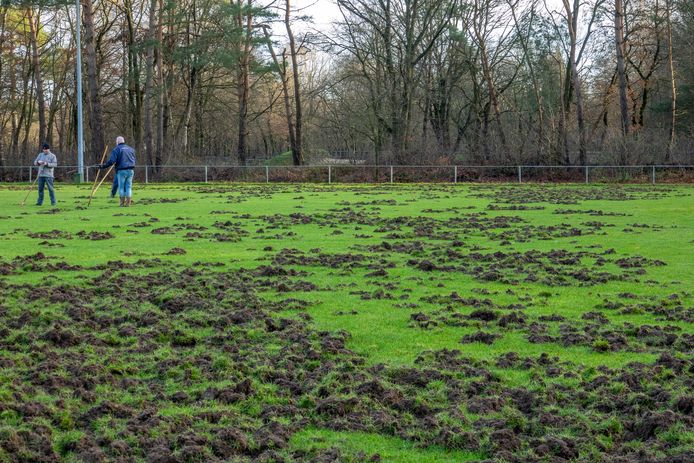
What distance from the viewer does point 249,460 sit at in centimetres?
509

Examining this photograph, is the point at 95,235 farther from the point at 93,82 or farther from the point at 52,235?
the point at 93,82

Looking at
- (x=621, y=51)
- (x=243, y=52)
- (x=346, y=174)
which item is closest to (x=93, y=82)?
(x=243, y=52)

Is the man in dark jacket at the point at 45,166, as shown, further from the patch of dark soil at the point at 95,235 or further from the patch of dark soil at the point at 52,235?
the patch of dark soil at the point at 95,235

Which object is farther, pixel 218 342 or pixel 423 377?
pixel 218 342

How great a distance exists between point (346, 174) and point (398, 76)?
9.44 meters

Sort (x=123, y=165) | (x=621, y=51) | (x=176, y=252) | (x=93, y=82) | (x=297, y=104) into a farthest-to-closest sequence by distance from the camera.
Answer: (x=297, y=104)
(x=621, y=51)
(x=93, y=82)
(x=123, y=165)
(x=176, y=252)

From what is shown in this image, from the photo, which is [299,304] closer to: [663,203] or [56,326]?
[56,326]

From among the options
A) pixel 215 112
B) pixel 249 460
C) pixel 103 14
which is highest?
pixel 103 14

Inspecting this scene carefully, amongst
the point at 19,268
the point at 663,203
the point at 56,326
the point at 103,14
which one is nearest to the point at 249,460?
the point at 56,326

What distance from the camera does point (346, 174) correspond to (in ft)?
158

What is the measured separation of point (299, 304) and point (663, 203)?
68.2ft

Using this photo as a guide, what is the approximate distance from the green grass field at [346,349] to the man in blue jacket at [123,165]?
9.70 meters

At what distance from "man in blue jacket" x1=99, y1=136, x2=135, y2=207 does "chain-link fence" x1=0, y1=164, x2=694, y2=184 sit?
64.9 feet

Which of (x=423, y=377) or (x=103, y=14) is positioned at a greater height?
(x=103, y=14)
